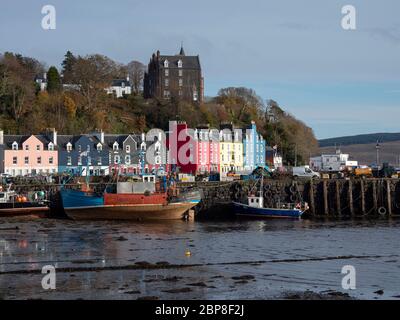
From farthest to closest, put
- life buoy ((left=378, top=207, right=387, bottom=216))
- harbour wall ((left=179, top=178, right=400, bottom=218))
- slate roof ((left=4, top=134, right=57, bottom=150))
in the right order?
1. slate roof ((left=4, top=134, right=57, bottom=150))
2. harbour wall ((left=179, top=178, right=400, bottom=218))
3. life buoy ((left=378, top=207, right=387, bottom=216))

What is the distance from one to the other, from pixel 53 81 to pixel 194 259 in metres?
73.0

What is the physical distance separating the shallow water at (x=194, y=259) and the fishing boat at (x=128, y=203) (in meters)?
2.89

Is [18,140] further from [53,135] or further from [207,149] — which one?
[207,149]

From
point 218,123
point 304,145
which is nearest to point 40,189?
point 218,123

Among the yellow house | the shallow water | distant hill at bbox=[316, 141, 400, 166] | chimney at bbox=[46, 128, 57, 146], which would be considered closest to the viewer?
the shallow water

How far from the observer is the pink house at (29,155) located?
75812 millimetres

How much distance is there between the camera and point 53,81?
100125mm

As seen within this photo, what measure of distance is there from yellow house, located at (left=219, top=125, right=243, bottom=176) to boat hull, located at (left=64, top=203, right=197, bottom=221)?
3889cm

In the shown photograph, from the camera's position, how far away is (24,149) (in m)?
76.3

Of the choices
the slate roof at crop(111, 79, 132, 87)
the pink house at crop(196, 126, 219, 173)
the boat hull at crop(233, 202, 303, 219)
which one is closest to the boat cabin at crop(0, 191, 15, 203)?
the boat hull at crop(233, 202, 303, 219)

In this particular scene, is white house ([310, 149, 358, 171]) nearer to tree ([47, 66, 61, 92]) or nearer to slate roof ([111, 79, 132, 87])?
slate roof ([111, 79, 132, 87])

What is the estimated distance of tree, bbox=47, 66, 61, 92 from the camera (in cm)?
9931

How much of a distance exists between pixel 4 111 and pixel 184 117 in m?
24.8

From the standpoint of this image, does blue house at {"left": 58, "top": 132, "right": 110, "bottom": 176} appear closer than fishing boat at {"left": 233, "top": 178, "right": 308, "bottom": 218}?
No
